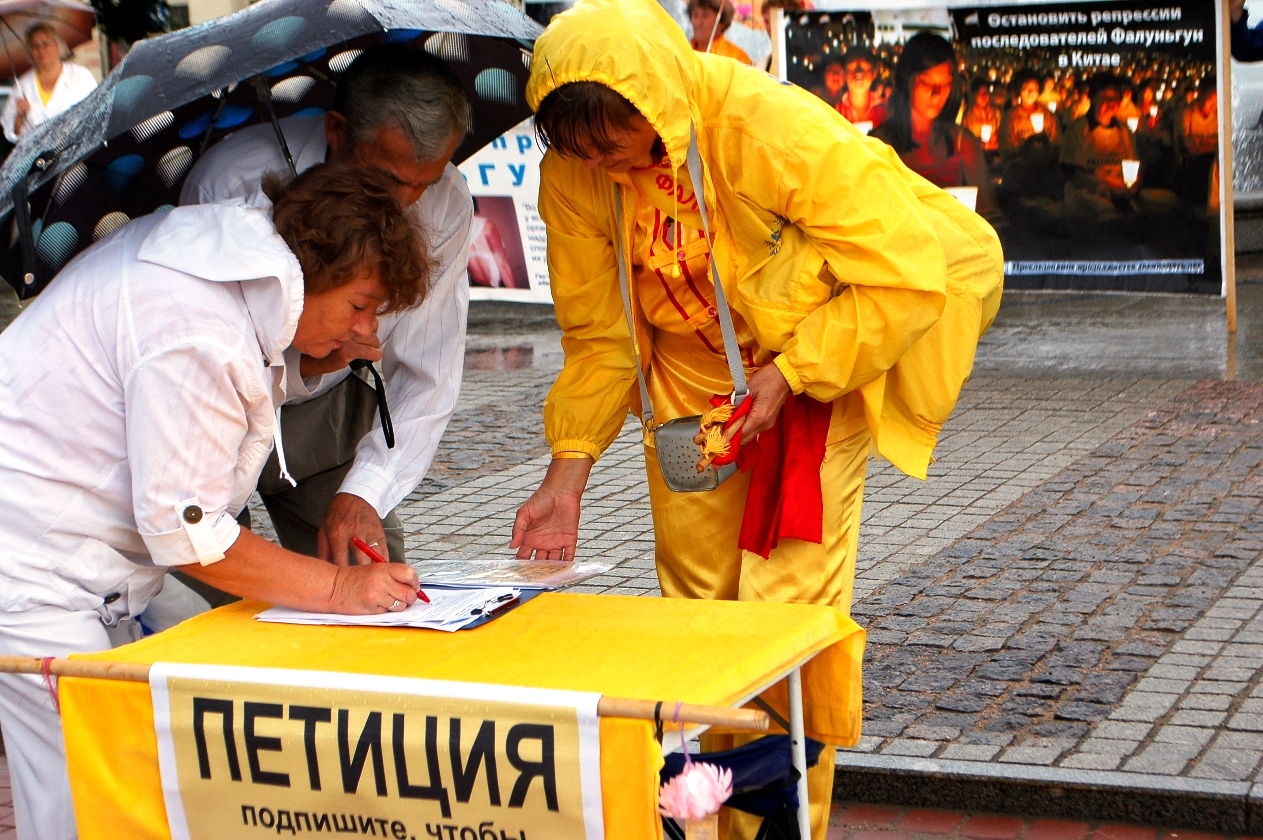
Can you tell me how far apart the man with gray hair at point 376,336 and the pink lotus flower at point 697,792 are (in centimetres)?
105

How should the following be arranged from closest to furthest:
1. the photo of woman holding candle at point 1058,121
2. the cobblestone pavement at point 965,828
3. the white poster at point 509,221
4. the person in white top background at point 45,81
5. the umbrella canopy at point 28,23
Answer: the cobblestone pavement at point 965,828 → the umbrella canopy at point 28,23 → the photo of woman holding candle at point 1058,121 → the person in white top background at point 45,81 → the white poster at point 509,221

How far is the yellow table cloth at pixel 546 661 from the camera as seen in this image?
2.05 metres

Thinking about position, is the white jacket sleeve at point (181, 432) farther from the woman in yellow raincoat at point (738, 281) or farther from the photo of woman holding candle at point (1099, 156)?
the photo of woman holding candle at point (1099, 156)

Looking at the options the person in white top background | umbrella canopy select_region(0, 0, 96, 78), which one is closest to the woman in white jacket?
umbrella canopy select_region(0, 0, 96, 78)

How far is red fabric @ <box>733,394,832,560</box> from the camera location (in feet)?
8.87

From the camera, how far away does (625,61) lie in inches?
95.3

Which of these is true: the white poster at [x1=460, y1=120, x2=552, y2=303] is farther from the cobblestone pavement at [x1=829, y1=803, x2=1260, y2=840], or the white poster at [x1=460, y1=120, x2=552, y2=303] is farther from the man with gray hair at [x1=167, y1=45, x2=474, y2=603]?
the cobblestone pavement at [x1=829, y1=803, x2=1260, y2=840]

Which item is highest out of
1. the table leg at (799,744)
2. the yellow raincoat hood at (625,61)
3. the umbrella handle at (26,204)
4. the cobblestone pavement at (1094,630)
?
the yellow raincoat hood at (625,61)

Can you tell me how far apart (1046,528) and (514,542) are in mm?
2836

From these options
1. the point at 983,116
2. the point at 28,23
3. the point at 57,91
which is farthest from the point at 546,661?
the point at 57,91

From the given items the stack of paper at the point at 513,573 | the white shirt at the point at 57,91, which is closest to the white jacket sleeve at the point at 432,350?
the stack of paper at the point at 513,573

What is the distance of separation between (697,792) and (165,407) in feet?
3.33

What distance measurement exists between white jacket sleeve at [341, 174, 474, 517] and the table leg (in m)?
1.15

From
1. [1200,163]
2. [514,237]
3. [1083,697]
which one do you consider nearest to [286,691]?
[1083,697]
